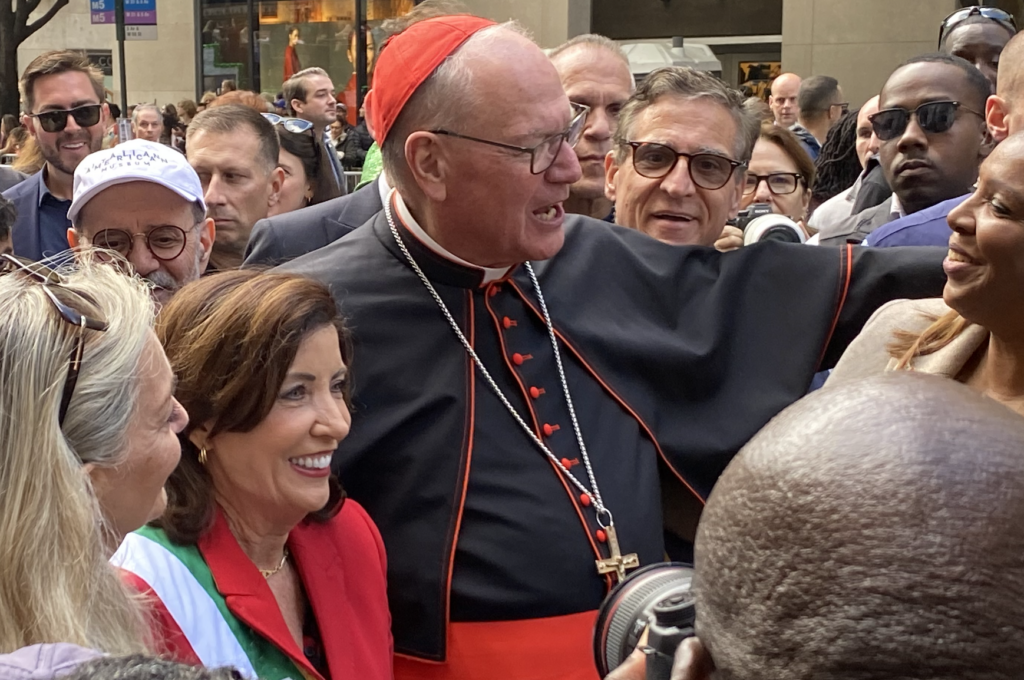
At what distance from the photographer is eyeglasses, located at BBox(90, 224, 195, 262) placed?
3.32 metres

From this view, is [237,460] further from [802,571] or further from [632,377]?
[802,571]

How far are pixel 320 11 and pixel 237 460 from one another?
1954 cm

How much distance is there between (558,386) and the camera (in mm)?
2715

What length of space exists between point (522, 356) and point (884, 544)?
1.95 metres

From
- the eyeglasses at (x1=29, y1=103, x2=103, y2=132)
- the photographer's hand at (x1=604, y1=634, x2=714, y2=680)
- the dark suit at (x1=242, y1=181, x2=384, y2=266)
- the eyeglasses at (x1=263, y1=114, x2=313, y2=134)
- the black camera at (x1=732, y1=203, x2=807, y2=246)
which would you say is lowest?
the dark suit at (x1=242, y1=181, x2=384, y2=266)

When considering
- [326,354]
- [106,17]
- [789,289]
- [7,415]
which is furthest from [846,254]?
[106,17]

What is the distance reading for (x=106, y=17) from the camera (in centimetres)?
1814

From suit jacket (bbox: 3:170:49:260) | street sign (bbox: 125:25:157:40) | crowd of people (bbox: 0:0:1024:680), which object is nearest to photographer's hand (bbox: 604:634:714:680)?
crowd of people (bbox: 0:0:1024:680)

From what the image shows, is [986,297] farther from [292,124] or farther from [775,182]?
[292,124]

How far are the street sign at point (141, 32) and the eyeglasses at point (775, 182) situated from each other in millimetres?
14239

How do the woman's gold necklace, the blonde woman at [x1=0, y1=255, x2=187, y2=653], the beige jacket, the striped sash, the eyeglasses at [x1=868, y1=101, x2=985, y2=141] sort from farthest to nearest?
Result: the eyeglasses at [x1=868, y1=101, x2=985, y2=141] → the woman's gold necklace → the striped sash → the beige jacket → the blonde woman at [x1=0, y1=255, x2=187, y2=653]

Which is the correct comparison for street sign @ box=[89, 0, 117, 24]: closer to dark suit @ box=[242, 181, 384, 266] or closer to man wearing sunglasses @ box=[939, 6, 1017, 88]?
man wearing sunglasses @ box=[939, 6, 1017, 88]

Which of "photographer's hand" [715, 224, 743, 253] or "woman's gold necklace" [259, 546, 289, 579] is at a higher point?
"photographer's hand" [715, 224, 743, 253]

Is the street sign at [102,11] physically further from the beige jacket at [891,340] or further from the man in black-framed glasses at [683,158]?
the beige jacket at [891,340]
